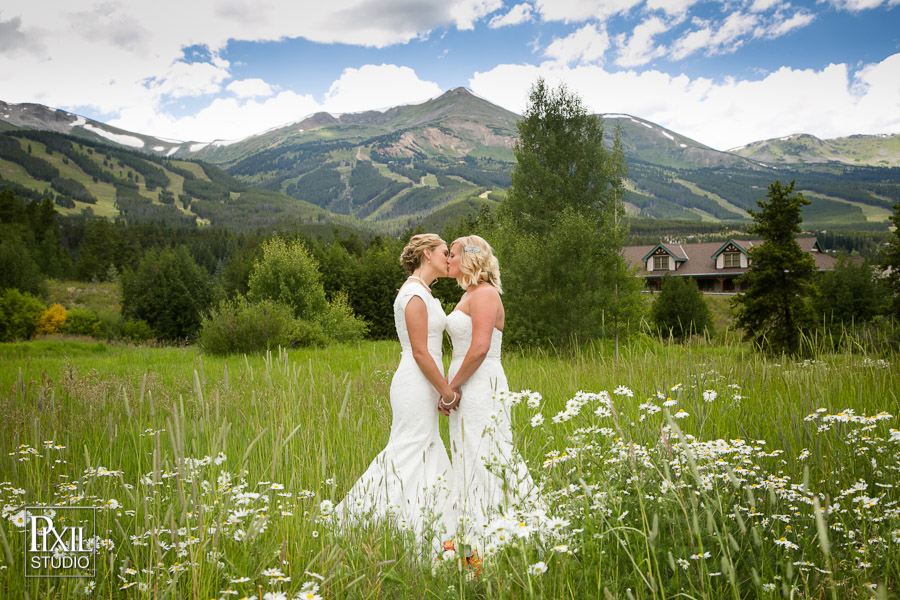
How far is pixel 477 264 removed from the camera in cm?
466

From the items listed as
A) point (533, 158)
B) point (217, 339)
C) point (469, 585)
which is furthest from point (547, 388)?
point (533, 158)

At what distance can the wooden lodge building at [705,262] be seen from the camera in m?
76.1

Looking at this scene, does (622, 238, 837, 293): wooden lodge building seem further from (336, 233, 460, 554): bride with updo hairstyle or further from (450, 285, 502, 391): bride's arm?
(336, 233, 460, 554): bride with updo hairstyle

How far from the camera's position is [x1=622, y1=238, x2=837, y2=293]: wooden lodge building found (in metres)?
76.1

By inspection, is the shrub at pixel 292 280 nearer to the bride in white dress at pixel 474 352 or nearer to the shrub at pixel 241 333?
the shrub at pixel 241 333

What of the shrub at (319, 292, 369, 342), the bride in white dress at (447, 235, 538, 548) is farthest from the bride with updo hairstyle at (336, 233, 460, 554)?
the shrub at (319, 292, 369, 342)

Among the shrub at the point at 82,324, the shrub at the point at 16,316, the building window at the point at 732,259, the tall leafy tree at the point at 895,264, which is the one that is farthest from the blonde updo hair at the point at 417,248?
the building window at the point at 732,259

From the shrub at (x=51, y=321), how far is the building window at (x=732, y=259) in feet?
285

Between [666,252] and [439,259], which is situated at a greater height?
[666,252]

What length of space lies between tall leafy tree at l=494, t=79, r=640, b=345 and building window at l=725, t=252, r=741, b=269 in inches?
2349

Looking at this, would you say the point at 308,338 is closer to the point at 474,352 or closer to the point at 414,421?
the point at 414,421

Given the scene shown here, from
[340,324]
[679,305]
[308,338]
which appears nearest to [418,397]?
[308,338]

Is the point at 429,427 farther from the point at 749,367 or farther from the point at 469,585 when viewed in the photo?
the point at 749,367

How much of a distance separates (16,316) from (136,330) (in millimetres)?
13152
